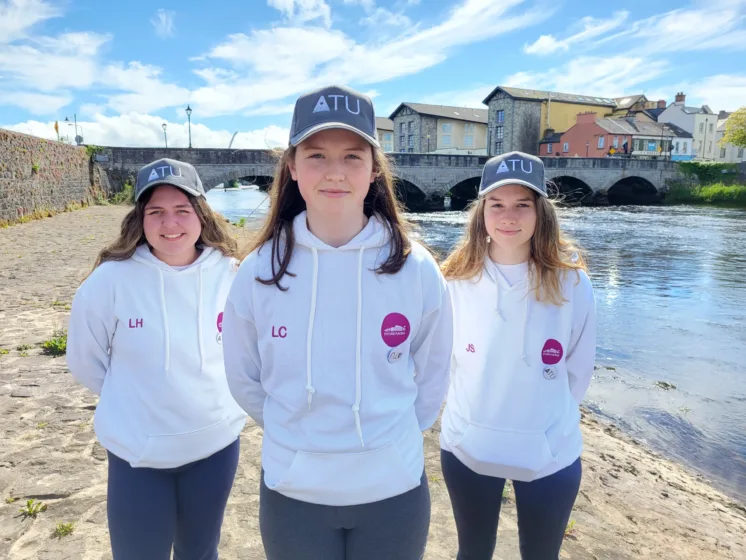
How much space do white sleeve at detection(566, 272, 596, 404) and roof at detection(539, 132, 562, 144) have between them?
63738 millimetres

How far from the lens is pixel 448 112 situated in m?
65.9

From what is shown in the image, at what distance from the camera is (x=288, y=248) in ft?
5.31

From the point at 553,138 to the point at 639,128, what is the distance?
875cm

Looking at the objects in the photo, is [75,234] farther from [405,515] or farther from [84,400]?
[405,515]

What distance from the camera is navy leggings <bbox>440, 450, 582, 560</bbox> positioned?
193cm

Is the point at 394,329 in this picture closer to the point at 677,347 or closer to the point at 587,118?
the point at 677,347

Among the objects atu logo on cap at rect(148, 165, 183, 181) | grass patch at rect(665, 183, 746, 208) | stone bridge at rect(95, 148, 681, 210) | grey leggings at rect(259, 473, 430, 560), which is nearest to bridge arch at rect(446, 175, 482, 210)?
stone bridge at rect(95, 148, 681, 210)

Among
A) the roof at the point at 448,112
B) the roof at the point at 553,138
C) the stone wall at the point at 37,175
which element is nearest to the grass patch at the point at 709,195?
the roof at the point at 553,138

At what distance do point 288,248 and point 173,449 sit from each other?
83 centimetres

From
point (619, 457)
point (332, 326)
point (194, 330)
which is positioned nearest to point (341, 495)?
point (332, 326)

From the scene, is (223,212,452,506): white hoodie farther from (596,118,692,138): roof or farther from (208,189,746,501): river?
(596,118,692,138): roof

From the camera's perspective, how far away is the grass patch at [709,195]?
123 feet

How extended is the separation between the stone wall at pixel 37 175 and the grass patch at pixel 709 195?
3885 centimetres

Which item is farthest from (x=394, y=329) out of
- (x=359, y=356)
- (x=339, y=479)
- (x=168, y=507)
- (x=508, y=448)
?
(x=168, y=507)
